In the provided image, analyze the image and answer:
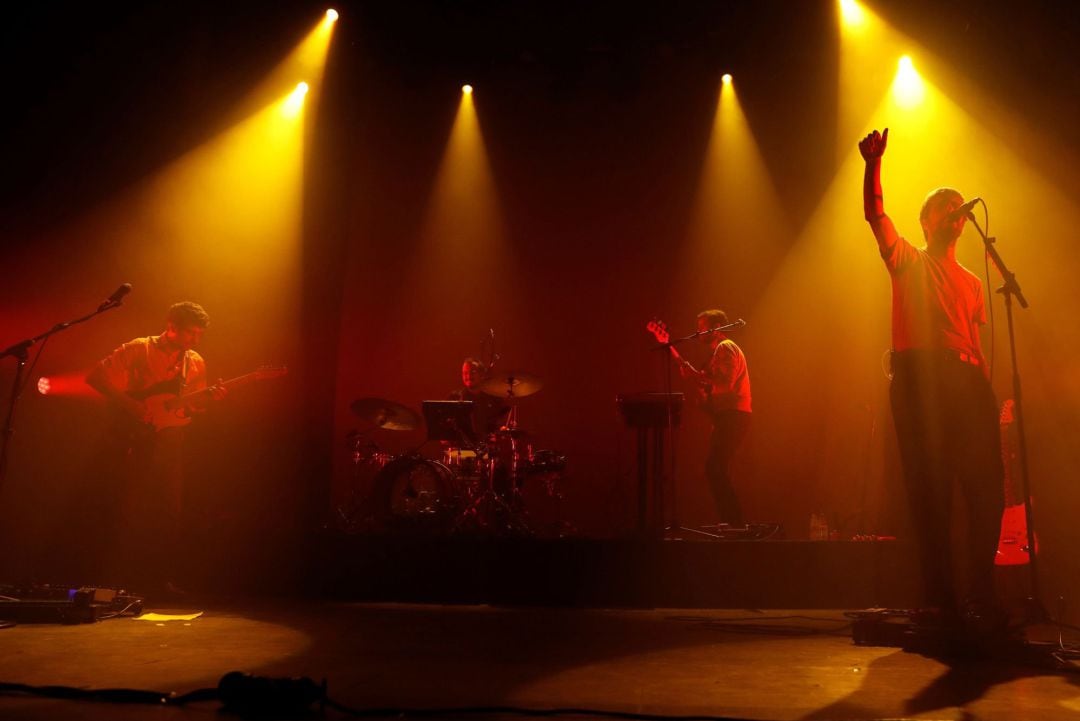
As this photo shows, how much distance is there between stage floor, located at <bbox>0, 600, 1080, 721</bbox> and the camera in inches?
93.2

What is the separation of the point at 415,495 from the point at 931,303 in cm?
511

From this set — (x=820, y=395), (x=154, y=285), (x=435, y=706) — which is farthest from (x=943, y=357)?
(x=154, y=285)

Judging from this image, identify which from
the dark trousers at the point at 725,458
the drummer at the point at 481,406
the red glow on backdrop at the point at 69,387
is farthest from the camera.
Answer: the drummer at the point at 481,406

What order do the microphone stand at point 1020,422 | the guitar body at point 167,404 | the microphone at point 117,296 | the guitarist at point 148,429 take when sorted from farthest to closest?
the guitar body at point 167,404, the guitarist at point 148,429, the microphone at point 117,296, the microphone stand at point 1020,422

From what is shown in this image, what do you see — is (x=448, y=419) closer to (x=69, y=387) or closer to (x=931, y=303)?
(x=69, y=387)

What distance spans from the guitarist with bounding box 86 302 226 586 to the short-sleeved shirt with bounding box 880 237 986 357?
4.34 meters

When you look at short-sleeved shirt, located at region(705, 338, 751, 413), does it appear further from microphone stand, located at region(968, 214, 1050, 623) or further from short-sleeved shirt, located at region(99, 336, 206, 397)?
short-sleeved shirt, located at region(99, 336, 206, 397)

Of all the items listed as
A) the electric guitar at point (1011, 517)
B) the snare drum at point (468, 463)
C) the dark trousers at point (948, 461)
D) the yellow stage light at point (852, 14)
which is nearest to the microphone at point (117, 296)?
the snare drum at point (468, 463)

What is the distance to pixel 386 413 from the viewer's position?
7.48 m

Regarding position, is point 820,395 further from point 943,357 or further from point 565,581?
point 943,357

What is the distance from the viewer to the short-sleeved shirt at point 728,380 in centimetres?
671

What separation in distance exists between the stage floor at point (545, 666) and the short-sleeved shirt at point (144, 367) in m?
1.77

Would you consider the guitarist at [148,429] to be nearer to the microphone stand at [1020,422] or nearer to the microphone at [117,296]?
the microphone at [117,296]

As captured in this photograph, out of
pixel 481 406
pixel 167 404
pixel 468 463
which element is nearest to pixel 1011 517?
pixel 468 463
